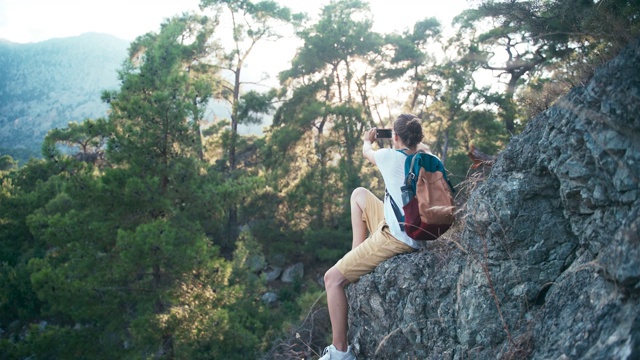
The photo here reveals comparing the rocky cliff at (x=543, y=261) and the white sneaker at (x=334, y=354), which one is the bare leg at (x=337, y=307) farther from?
the rocky cliff at (x=543, y=261)

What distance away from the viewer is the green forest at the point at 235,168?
740 centimetres

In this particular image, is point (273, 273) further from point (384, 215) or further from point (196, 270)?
point (384, 215)

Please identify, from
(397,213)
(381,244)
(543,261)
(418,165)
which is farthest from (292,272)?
(543,261)

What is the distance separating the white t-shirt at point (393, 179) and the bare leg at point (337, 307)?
54cm

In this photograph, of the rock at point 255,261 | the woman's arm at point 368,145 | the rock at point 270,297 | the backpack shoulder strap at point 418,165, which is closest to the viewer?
the backpack shoulder strap at point 418,165

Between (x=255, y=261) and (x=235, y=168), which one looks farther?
(x=235, y=168)

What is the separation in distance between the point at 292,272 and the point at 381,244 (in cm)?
1190

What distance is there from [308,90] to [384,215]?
13.1 meters

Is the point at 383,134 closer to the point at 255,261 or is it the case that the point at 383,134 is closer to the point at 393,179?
the point at 393,179

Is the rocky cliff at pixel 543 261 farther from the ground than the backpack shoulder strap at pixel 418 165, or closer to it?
closer to it

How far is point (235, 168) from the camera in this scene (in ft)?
50.9

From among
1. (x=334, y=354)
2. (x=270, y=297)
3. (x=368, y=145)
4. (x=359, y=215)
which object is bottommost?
(x=270, y=297)

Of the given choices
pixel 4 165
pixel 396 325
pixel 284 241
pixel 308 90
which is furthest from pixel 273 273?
pixel 4 165

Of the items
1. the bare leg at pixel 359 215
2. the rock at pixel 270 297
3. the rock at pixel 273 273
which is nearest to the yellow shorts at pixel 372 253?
the bare leg at pixel 359 215
